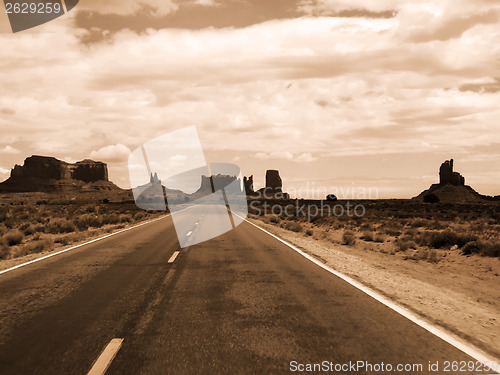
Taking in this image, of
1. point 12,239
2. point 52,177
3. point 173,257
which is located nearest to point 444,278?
point 173,257

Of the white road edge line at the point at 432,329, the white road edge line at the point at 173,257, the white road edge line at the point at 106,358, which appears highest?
the white road edge line at the point at 106,358

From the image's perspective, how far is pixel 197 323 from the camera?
550 centimetres

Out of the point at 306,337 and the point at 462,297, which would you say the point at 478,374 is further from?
the point at 462,297

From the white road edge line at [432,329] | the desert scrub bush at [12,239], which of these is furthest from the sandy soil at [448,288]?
the desert scrub bush at [12,239]

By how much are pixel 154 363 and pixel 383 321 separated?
132 inches

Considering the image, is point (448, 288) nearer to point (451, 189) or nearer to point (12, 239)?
point (12, 239)

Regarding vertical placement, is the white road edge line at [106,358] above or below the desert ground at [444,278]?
above

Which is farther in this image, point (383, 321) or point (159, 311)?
point (159, 311)

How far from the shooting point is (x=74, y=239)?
61.0 feet

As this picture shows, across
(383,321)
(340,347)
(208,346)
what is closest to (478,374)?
(340,347)

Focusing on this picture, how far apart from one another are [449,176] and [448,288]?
154017 millimetres

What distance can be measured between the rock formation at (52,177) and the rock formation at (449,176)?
478 feet

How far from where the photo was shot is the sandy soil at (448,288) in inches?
226

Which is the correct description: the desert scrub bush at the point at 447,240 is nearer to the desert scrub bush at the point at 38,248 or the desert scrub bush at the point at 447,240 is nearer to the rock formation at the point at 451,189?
the desert scrub bush at the point at 38,248
